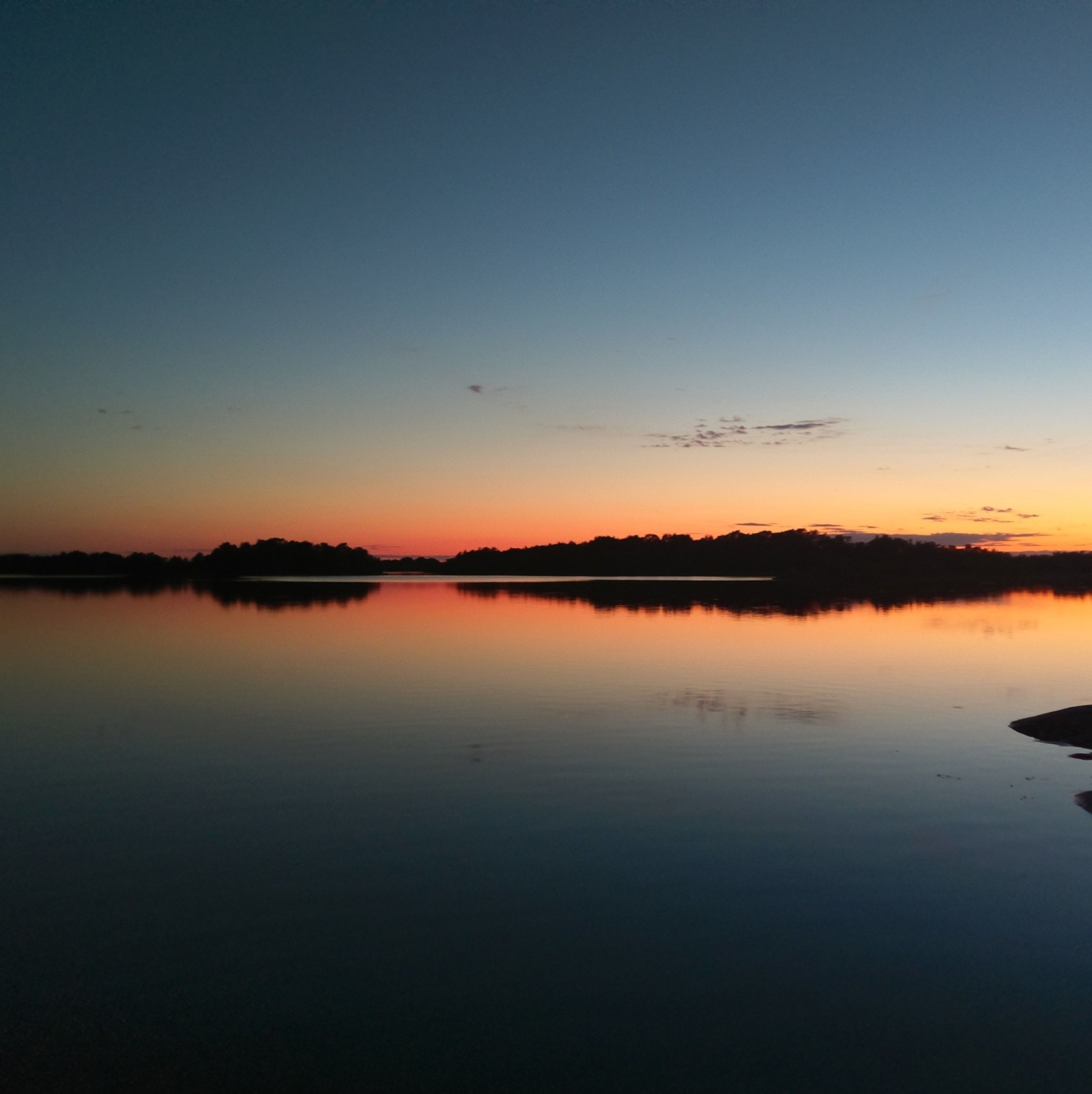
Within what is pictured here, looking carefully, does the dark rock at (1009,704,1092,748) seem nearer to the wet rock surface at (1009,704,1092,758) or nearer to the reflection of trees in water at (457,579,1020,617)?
the wet rock surface at (1009,704,1092,758)

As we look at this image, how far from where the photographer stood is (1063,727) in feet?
68.5

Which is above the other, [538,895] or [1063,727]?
[1063,727]

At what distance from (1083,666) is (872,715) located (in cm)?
1799

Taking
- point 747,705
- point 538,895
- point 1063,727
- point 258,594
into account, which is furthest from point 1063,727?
point 258,594

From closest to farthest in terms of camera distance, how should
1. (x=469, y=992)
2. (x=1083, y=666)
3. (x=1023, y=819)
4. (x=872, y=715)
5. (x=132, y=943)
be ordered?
(x=469, y=992) → (x=132, y=943) → (x=1023, y=819) → (x=872, y=715) → (x=1083, y=666)

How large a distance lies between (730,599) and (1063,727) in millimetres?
67500

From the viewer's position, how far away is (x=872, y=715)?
23469mm

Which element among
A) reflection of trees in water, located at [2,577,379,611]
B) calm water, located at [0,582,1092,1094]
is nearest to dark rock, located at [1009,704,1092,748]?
calm water, located at [0,582,1092,1094]

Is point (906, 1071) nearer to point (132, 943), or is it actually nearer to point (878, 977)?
point (878, 977)

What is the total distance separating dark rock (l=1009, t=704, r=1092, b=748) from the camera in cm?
2012

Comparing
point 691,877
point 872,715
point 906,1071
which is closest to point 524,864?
point 691,877

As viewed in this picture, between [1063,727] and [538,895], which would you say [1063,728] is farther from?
[538,895]

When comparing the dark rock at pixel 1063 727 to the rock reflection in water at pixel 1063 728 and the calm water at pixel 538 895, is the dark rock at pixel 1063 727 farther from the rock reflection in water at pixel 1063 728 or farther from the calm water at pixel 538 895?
the calm water at pixel 538 895

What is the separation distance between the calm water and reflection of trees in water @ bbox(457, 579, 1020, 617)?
43.5 metres
